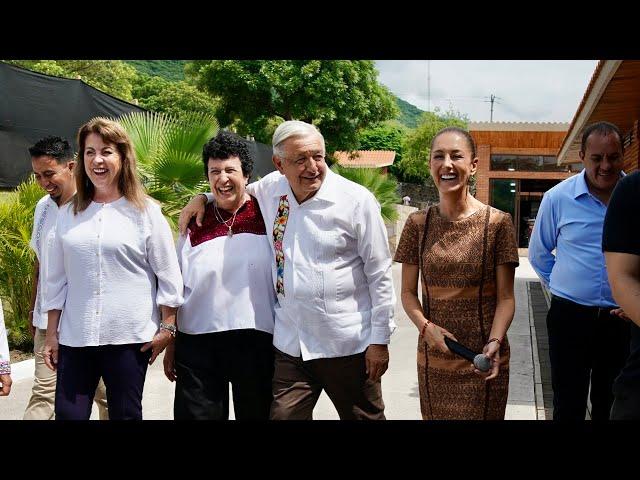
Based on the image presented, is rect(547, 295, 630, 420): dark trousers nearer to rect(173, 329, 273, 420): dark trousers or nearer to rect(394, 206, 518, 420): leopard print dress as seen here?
rect(394, 206, 518, 420): leopard print dress

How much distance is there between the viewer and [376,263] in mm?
3283

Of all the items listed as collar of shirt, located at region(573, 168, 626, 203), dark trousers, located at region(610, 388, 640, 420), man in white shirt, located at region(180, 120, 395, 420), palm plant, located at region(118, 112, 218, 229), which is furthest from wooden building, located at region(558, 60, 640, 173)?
palm plant, located at region(118, 112, 218, 229)

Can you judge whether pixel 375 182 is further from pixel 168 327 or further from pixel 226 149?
pixel 168 327

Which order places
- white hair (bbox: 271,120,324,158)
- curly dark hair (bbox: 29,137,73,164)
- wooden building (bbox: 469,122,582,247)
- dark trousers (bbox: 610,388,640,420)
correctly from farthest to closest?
wooden building (bbox: 469,122,582,247) → curly dark hair (bbox: 29,137,73,164) → white hair (bbox: 271,120,324,158) → dark trousers (bbox: 610,388,640,420)

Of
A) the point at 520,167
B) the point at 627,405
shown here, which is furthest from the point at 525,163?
the point at 627,405

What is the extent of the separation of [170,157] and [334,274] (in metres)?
5.83

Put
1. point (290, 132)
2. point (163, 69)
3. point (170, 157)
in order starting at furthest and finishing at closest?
point (163, 69) → point (170, 157) → point (290, 132)

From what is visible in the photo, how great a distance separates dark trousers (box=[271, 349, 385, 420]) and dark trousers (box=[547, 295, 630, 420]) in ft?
3.22

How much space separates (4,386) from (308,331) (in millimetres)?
1326

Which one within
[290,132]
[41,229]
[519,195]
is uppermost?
[519,195]

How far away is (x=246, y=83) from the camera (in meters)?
32.2

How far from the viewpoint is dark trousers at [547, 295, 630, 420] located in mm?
3598
